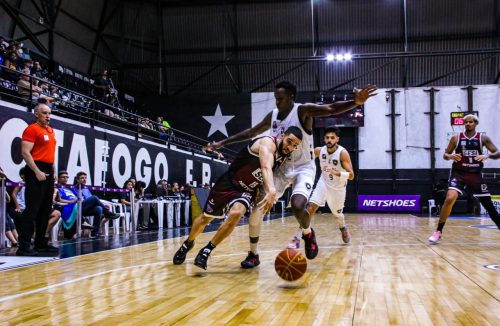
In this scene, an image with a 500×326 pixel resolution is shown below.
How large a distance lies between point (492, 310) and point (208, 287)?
2.00 m

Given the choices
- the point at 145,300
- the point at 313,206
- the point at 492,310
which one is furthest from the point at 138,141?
the point at 492,310

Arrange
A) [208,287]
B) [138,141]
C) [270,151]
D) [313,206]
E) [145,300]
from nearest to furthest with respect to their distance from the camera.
A: [145,300] → [208,287] → [270,151] → [313,206] → [138,141]

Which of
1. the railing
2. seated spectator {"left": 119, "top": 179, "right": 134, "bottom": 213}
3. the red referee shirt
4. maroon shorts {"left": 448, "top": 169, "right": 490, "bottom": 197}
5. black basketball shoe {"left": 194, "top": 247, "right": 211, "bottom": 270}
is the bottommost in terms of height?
black basketball shoe {"left": 194, "top": 247, "right": 211, "bottom": 270}

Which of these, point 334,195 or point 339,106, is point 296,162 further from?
point 334,195

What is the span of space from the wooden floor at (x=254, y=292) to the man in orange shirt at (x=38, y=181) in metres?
0.61

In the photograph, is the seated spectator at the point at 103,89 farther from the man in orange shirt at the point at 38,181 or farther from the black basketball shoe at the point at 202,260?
the black basketball shoe at the point at 202,260

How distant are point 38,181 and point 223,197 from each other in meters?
2.30

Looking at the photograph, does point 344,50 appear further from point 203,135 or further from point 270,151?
point 270,151

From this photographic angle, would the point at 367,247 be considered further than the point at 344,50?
No

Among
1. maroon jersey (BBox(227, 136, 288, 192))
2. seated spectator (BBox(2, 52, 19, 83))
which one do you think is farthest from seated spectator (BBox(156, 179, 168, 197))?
maroon jersey (BBox(227, 136, 288, 192))

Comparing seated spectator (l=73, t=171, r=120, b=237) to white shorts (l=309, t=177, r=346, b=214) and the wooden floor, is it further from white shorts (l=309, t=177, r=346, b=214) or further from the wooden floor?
white shorts (l=309, t=177, r=346, b=214)

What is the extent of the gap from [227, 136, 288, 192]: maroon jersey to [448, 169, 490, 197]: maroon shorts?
138 inches

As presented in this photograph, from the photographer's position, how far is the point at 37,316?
9.06 feet

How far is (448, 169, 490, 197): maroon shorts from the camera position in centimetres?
692
